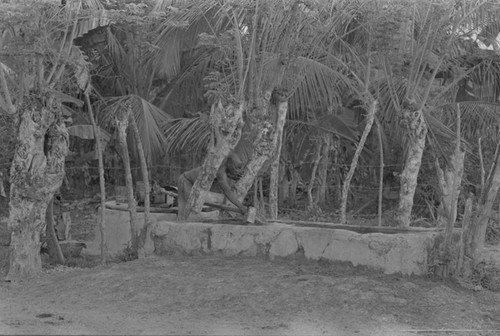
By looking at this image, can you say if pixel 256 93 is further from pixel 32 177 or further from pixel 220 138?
pixel 32 177

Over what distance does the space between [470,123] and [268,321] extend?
9030 mm

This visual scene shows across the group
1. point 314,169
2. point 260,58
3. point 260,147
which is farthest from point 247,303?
point 314,169

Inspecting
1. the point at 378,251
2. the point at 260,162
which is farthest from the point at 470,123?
the point at 378,251

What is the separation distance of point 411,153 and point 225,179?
114 inches

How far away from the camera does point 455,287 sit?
7.29 metres

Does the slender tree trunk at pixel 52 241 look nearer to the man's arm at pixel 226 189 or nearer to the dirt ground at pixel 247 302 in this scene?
the dirt ground at pixel 247 302

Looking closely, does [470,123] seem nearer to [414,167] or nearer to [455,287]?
[414,167]

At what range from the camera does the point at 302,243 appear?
8141mm

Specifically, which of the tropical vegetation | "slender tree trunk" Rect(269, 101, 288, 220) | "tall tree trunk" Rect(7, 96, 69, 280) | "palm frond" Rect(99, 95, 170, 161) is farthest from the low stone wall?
"palm frond" Rect(99, 95, 170, 161)

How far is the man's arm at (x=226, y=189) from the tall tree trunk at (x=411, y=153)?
2.68 metres

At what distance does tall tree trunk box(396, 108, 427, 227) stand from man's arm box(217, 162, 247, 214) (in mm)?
2680

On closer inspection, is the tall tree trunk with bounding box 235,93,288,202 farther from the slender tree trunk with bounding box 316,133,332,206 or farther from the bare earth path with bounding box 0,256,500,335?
the slender tree trunk with bounding box 316,133,332,206

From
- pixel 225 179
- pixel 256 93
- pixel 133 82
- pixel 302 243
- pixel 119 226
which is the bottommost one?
pixel 119 226

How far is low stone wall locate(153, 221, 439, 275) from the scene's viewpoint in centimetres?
748
